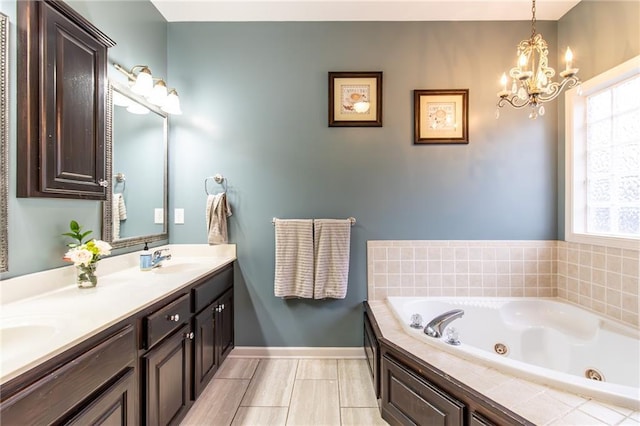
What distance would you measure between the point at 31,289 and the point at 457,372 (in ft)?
6.29

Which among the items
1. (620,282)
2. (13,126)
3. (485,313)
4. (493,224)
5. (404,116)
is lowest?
(485,313)

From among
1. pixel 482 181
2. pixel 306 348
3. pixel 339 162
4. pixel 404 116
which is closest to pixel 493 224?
pixel 482 181

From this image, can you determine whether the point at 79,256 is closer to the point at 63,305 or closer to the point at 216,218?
the point at 63,305

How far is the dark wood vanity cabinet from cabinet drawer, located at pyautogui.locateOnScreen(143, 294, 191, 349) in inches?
4.5

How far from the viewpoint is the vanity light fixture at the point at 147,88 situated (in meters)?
1.67

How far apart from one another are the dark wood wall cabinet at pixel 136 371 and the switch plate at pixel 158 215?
0.66 m

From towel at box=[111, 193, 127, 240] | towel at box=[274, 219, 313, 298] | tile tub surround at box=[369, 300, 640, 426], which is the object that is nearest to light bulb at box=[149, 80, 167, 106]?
towel at box=[111, 193, 127, 240]

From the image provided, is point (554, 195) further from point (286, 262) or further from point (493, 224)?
point (286, 262)

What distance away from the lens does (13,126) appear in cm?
111

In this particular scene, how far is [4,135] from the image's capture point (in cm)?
109

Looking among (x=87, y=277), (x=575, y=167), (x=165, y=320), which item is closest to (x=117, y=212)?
(x=87, y=277)

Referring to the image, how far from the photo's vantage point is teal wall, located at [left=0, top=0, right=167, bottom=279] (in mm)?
1116

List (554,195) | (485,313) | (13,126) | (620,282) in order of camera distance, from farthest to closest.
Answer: (554,195) → (485,313) → (620,282) → (13,126)

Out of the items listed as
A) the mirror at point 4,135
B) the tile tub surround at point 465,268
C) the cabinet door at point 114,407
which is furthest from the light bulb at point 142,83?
the tile tub surround at point 465,268
